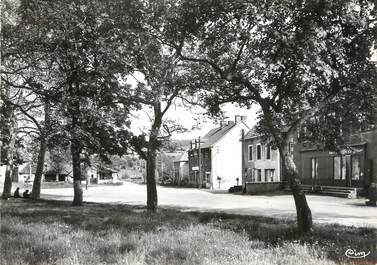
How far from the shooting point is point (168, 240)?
35.5ft

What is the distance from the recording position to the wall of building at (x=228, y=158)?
66.6 metres

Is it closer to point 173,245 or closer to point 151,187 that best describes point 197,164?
point 151,187

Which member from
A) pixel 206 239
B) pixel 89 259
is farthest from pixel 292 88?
pixel 89 259

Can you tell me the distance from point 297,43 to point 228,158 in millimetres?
56385

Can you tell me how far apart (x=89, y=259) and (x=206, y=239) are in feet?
10.6

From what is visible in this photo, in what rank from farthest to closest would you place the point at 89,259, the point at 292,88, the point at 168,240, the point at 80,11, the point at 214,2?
1. the point at 80,11
2. the point at 292,88
3. the point at 214,2
4. the point at 168,240
5. the point at 89,259

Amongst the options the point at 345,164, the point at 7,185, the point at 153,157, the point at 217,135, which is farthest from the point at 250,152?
the point at 153,157

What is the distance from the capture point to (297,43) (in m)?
11.5

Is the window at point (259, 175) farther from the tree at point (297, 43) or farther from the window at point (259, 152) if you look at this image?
the tree at point (297, 43)

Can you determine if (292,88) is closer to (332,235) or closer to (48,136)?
(332,235)

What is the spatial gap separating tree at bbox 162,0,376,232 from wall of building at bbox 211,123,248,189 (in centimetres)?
5180

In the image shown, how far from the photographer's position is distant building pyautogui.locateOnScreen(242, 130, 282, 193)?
45625mm

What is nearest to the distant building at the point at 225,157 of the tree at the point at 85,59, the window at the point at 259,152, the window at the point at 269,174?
the window at the point at 259,152

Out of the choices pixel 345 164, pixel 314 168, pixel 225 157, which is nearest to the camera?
pixel 345 164
